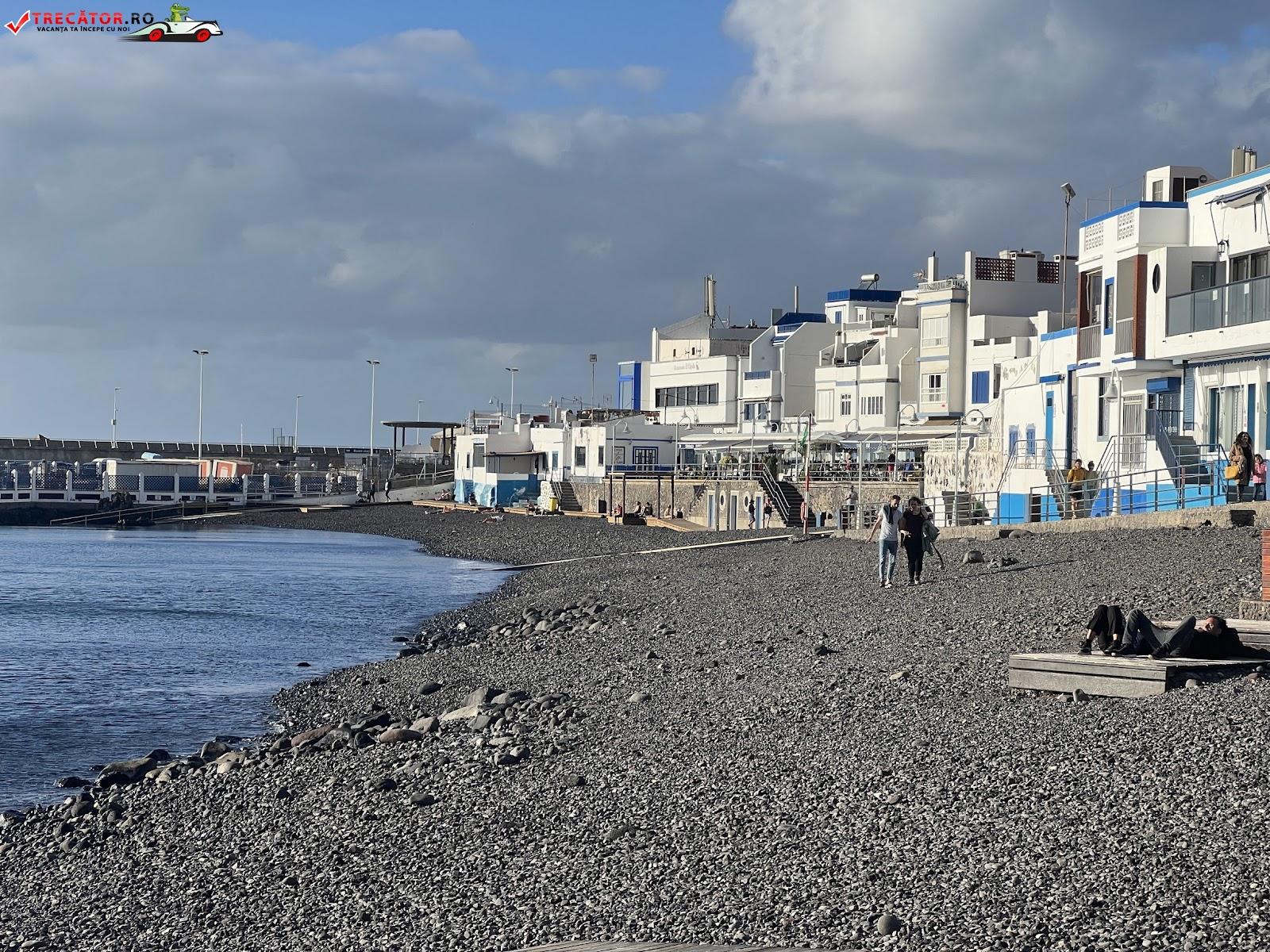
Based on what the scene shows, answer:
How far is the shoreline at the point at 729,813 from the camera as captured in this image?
865 centimetres

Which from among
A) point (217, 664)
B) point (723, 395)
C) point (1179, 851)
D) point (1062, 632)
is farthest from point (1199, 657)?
point (723, 395)

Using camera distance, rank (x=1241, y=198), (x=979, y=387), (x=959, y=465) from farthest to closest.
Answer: (x=979, y=387)
(x=959, y=465)
(x=1241, y=198)

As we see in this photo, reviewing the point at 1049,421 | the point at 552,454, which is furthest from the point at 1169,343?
the point at 552,454

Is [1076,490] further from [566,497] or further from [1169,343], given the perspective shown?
[566,497]

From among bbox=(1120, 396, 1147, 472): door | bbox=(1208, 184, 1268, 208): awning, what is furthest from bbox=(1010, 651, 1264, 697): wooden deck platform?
bbox=(1120, 396, 1147, 472): door

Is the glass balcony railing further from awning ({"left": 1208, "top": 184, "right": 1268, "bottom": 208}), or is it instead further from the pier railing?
A: the pier railing

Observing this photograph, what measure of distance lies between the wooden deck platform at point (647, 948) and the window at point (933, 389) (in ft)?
230

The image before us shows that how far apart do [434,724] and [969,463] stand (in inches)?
1261

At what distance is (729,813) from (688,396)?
292 ft

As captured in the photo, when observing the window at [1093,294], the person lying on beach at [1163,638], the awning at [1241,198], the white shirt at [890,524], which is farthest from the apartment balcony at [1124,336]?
the person lying on beach at [1163,638]

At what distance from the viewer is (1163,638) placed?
582 inches

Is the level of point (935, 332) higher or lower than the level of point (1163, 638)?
higher

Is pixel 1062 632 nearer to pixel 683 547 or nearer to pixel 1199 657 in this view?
pixel 1199 657

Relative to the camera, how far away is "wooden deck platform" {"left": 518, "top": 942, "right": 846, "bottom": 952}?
7.44 meters
